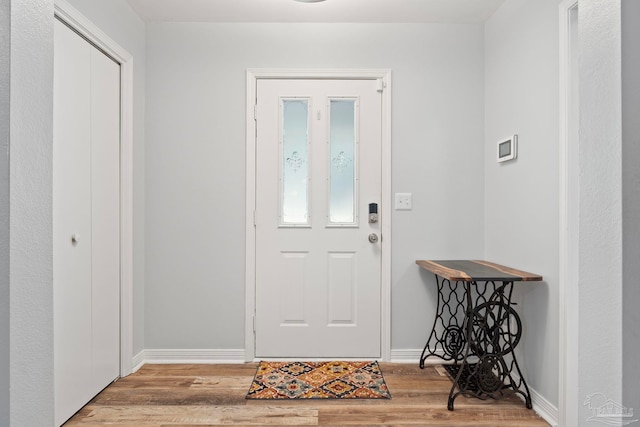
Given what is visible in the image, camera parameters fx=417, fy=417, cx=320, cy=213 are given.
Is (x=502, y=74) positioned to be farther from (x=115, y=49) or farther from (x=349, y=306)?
(x=115, y=49)

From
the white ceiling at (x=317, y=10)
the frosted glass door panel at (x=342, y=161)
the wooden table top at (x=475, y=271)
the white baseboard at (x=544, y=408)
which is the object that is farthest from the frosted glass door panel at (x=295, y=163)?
the white baseboard at (x=544, y=408)

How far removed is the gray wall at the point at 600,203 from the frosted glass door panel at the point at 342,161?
1991mm

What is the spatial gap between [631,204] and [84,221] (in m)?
2.33

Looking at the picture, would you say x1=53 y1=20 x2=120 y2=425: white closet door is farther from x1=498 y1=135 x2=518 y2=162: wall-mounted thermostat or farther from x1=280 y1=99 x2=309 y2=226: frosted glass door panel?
x1=498 y1=135 x2=518 y2=162: wall-mounted thermostat

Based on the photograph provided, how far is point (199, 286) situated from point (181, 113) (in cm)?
121

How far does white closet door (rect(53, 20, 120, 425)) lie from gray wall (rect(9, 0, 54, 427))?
1.10m

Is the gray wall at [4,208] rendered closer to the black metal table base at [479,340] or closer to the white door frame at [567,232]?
the black metal table base at [479,340]

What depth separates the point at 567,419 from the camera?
196cm

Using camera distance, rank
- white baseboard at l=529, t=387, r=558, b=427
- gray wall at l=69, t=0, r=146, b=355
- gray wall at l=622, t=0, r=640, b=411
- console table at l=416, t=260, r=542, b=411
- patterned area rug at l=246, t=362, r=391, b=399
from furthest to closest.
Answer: gray wall at l=69, t=0, r=146, b=355 < patterned area rug at l=246, t=362, r=391, b=399 < console table at l=416, t=260, r=542, b=411 < white baseboard at l=529, t=387, r=558, b=427 < gray wall at l=622, t=0, r=640, b=411

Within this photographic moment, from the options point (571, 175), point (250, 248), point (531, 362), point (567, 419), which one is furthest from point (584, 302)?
point (250, 248)

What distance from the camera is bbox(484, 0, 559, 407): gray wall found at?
209 centimetres

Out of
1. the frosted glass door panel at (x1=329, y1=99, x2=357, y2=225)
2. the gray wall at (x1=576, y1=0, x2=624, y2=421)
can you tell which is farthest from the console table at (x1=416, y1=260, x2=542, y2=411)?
the gray wall at (x1=576, y1=0, x2=624, y2=421)

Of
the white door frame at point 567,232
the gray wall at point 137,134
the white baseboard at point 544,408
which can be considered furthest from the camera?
the gray wall at point 137,134

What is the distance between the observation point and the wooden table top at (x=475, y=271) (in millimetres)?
2115
